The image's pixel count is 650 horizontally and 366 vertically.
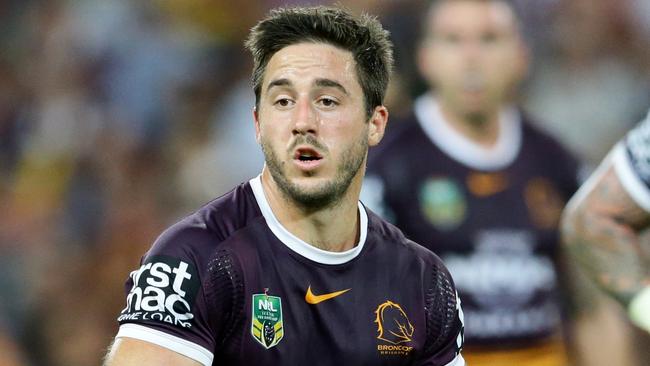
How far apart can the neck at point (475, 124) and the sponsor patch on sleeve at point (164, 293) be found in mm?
3265

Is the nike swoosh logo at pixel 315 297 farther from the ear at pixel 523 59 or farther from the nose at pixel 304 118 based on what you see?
the ear at pixel 523 59

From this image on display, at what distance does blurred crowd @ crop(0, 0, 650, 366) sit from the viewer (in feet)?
21.5

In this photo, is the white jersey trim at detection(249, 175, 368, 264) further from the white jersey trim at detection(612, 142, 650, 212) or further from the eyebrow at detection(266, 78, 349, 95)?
the white jersey trim at detection(612, 142, 650, 212)

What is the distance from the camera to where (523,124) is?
6320 mm

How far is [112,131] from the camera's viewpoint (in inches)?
276

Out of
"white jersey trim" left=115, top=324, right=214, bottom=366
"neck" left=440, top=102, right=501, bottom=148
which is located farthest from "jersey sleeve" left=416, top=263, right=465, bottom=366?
"neck" left=440, top=102, right=501, bottom=148

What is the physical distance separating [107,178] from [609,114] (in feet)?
10.8

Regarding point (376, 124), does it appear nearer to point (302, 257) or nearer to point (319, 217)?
point (319, 217)

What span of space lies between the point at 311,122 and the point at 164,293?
0.62 meters

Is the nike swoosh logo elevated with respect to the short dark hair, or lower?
lower

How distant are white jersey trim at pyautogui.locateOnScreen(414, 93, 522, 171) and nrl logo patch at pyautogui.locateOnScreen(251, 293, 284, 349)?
289cm

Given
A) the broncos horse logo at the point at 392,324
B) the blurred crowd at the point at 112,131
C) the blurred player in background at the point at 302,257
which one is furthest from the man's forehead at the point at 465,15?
the broncos horse logo at the point at 392,324

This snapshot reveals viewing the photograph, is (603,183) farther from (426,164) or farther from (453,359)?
(426,164)

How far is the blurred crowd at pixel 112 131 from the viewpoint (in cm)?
655
